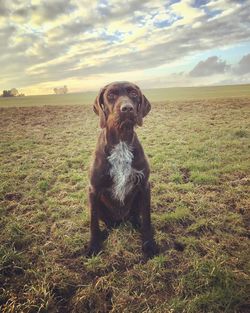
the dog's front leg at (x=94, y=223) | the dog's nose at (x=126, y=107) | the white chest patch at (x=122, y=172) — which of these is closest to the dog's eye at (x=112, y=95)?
the dog's nose at (x=126, y=107)

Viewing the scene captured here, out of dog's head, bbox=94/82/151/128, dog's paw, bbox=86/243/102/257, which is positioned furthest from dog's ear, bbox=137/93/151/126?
dog's paw, bbox=86/243/102/257

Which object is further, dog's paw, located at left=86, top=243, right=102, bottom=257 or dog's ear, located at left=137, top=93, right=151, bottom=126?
dog's ear, located at left=137, top=93, right=151, bottom=126

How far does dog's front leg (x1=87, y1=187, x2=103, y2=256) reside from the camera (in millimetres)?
4039

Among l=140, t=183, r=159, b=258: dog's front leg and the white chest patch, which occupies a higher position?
the white chest patch

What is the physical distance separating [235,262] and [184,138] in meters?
8.12

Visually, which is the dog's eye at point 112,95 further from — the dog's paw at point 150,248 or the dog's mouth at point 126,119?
the dog's paw at point 150,248

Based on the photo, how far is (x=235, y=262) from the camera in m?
3.72

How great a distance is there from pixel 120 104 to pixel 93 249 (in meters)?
1.97

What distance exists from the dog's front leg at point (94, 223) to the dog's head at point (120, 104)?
0.96 metres

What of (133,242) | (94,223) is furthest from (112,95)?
(133,242)

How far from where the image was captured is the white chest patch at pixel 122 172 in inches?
156

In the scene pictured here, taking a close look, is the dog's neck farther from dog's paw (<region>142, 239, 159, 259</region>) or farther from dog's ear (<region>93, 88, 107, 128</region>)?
dog's paw (<region>142, 239, 159, 259</region>)

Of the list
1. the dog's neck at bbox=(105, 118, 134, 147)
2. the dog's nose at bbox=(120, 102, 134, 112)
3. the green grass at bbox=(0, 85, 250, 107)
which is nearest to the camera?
the dog's nose at bbox=(120, 102, 134, 112)

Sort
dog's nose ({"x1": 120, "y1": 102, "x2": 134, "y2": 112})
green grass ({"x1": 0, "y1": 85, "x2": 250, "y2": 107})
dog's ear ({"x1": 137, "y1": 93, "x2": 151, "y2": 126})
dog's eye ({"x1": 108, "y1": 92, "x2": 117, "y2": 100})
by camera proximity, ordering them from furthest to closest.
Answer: green grass ({"x1": 0, "y1": 85, "x2": 250, "y2": 107})
dog's ear ({"x1": 137, "y1": 93, "x2": 151, "y2": 126})
dog's eye ({"x1": 108, "y1": 92, "x2": 117, "y2": 100})
dog's nose ({"x1": 120, "y1": 102, "x2": 134, "y2": 112})
